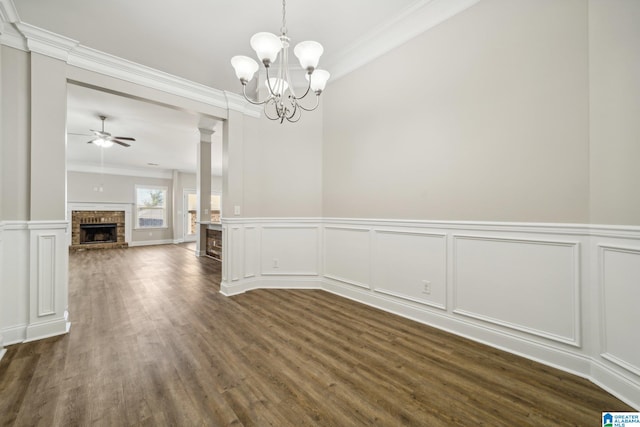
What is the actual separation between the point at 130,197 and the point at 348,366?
34.4ft

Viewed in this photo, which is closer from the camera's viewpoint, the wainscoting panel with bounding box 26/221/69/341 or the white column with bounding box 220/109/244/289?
the wainscoting panel with bounding box 26/221/69/341

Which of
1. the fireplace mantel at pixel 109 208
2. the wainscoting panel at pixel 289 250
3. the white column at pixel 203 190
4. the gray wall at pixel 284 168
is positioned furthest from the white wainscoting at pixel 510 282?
the fireplace mantel at pixel 109 208

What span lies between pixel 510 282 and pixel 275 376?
2.00m

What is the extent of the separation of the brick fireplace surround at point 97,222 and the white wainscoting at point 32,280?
305 inches

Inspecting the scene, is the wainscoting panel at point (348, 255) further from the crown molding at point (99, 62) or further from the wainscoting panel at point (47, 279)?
the wainscoting panel at point (47, 279)

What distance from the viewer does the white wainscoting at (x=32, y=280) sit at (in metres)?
2.20

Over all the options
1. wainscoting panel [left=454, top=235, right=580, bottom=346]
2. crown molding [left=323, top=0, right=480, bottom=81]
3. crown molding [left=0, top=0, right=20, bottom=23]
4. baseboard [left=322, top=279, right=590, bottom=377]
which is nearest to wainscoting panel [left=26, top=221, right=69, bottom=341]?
crown molding [left=0, top=0, right=20, bottom=23]

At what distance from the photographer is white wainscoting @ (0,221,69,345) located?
2.20 metres

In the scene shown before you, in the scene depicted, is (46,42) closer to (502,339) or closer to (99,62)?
(99,62)

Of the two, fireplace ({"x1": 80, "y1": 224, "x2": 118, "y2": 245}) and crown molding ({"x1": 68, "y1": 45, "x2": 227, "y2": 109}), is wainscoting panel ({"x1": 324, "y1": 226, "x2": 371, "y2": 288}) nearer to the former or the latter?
crown molding ({"x1": 68, "y1": 45, "x2": 227, "y2": 109})

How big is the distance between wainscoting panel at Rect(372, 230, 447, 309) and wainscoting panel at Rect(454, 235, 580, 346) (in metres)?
0.15

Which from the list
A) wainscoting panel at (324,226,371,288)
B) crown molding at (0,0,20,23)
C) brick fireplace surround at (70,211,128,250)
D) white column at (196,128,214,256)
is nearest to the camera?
crown molding at (0,0,20,23)

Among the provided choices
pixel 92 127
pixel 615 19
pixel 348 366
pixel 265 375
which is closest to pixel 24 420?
pixel 265 375

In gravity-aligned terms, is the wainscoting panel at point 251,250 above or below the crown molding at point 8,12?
below
